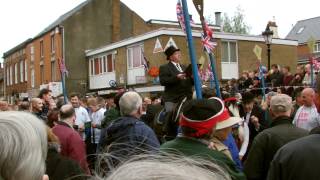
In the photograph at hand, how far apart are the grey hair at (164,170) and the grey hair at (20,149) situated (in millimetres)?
787

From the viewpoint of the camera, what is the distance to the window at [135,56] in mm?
32819

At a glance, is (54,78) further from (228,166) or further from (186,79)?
(228,166)

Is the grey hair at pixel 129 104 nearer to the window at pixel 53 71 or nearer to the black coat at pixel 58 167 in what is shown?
the black coat at pixel 58 167

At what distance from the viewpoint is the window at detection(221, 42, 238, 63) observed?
33500 mm

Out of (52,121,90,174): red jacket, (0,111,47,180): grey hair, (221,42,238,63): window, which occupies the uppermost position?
(221,42,238,63): window

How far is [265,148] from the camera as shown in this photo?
484 cm

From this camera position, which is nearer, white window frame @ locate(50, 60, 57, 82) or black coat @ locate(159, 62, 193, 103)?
black coat @ locate(159, 62, 193, 103)

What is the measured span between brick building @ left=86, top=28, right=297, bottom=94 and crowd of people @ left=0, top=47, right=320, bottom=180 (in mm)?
21072

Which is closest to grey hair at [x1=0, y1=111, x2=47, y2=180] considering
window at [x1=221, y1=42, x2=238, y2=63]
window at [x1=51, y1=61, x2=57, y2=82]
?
window at [x1=221, y1=42, x2=238, y2=63]

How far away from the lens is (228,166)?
3377mm

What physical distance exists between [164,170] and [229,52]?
32.9 meters

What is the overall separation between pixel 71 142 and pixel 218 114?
2.65 meters

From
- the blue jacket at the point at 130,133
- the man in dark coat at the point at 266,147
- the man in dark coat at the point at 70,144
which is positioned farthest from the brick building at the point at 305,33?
the blue jacket at the point at 130,133

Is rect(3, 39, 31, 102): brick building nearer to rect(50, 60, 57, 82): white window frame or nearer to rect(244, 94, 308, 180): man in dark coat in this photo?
rect(50, 60, 57, 82): white window frame
